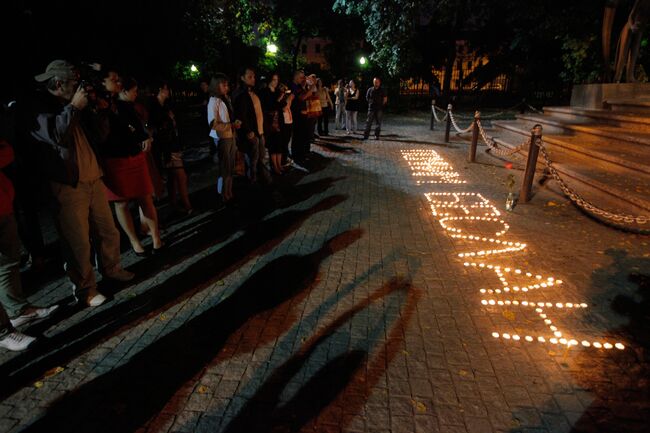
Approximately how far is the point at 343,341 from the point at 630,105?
12.0 m

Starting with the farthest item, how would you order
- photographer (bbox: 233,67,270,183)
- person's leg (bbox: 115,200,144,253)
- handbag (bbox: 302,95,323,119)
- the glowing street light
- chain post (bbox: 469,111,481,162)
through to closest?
the glowing street light, handbag (bbox: 302,95,323,119), chain post (bbox: 469,111,481,162), photographer (bbox: 233,67,270,183), person's leg (bbox: 115,200,144,253)

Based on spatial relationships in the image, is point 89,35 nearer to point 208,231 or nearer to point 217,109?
point 217,109

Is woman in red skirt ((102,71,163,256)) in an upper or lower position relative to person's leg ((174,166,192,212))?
upper

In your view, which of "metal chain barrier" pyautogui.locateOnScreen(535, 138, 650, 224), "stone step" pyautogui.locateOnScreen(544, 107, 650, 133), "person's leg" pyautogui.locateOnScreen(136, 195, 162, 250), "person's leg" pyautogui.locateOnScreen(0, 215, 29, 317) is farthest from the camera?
"stone step" pyautogui.locateOnScreen(544, 107, 650, 133)

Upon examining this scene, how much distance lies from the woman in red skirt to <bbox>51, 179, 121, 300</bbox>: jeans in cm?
47

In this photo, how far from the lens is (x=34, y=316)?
3762mm

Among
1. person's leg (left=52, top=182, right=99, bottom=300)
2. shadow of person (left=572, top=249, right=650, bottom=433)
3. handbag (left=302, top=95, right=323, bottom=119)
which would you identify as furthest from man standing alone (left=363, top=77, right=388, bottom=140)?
person's leg (left=52, top=182, right=99, bottom=300)

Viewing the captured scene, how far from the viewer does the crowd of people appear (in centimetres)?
345

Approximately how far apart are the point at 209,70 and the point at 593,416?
1287 inches

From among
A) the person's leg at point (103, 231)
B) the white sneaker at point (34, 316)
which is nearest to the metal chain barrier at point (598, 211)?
the person's leg at point (103, 231)

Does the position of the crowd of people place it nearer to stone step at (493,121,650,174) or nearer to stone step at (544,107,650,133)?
stone step at (493,121,650,174)

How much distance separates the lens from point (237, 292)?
429 centimetres

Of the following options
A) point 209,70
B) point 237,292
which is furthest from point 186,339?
point 209,70

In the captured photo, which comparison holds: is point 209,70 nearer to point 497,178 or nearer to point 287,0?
point 287,0
